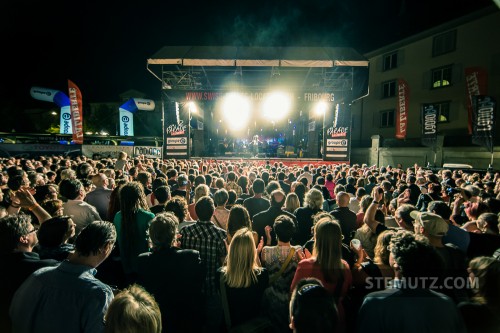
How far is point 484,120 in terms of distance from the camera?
591 inches

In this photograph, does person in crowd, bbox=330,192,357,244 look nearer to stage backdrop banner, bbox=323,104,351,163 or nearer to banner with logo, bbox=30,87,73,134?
stage backdrop banner, bbox=323,104,351,163

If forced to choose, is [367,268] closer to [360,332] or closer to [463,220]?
[360,332]

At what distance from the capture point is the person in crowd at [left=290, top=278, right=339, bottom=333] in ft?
4.90

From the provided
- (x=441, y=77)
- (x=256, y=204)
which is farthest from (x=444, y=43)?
(x=256, y=204)

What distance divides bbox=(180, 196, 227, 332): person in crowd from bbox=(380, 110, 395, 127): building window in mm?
27066

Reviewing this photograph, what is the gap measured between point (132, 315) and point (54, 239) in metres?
1.42

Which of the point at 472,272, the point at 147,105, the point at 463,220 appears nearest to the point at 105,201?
Answer: the point at 472,272

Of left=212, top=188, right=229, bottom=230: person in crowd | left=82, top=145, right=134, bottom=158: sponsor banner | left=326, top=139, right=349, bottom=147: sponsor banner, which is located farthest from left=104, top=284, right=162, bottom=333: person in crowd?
left=82, top=145, right=134, bottom=158: sponsor banner

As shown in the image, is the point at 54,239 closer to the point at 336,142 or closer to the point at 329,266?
the point at 329,266

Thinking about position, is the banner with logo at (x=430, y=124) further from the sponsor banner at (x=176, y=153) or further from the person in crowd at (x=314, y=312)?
the person in crowd at (x=314, y=312)

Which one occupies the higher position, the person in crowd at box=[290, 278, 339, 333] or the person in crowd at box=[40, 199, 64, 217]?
the person in crowd at box=[40, 199, 64, 217]

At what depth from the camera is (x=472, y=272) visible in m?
2.14

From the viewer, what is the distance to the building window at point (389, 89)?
26.6m

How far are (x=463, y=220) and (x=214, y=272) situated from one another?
14.4ft
